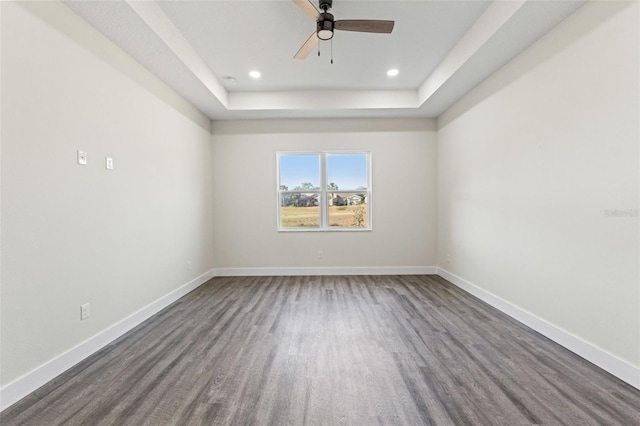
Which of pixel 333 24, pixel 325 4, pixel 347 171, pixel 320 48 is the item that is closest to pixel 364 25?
pixel 333 24

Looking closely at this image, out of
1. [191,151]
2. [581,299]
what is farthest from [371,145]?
[581,299]

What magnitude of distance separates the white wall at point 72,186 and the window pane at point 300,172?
6.50ft

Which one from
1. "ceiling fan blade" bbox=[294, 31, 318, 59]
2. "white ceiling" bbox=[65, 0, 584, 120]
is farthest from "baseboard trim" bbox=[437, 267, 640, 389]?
"ceiling fan blade" bbox=[294, 31, 318, 59]

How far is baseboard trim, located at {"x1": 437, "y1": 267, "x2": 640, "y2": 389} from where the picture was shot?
1.80 m

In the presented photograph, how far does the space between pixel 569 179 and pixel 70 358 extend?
13.8 feet

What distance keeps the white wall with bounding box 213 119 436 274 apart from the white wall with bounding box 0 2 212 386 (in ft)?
4.65

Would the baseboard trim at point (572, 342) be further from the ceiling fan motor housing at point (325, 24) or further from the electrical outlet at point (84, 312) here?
the electrical outlet at point (84, 312)

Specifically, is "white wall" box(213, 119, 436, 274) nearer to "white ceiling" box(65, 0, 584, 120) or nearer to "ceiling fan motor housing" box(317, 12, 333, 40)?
"white ceiling" box(65, 0, 584, 120)

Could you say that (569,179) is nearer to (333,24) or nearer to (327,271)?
(333,24)

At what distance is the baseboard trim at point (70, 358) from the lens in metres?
1.64

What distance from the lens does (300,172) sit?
4.88 m

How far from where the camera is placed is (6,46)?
1655 mm

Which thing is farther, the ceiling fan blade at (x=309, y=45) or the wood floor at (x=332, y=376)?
the ceiling fan blade at (x=309, y=45)

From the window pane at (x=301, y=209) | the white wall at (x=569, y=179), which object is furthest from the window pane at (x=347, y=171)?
the white wall at (x=569, y=179)
